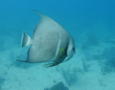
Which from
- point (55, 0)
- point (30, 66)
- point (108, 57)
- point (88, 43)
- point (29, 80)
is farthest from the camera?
point (55, 0)

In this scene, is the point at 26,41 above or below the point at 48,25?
below

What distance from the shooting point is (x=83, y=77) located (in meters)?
11.4

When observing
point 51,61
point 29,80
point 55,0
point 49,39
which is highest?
point 55,0

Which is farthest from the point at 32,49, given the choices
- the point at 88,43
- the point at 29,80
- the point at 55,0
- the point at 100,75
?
the point at 55,0

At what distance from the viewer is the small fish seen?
1.61m

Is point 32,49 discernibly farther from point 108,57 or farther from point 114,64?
point 108,57

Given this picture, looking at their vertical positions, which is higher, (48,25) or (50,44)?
(48,25)

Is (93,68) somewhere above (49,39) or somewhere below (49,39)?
below

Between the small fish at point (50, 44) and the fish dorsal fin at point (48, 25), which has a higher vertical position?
the fish dorsal fin at point (48, 25)

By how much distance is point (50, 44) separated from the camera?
5.28 feet

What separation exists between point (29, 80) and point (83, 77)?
8.29ft

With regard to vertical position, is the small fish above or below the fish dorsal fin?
below

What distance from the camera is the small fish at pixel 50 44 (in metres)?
1.61

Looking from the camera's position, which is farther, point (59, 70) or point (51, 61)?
point (59, 70)
